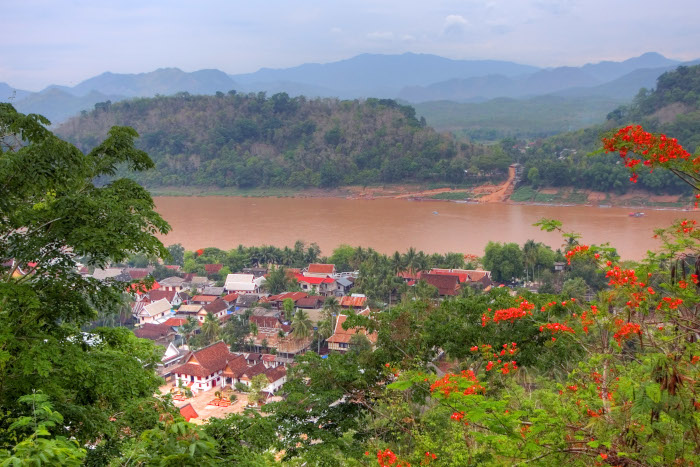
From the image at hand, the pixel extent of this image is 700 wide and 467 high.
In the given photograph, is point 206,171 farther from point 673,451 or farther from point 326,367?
point 673,451

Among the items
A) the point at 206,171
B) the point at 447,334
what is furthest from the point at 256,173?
the point at 447,334

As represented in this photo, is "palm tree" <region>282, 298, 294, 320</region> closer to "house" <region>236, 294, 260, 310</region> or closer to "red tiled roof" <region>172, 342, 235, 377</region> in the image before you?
"house" <region>236, 294, 260, 310</region>

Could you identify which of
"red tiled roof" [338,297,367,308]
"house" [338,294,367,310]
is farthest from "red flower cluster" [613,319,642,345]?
"red tiled roof" [338,297,367,308]

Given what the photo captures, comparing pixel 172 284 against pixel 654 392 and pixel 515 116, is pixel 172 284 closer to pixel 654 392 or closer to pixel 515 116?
pixel 654 392

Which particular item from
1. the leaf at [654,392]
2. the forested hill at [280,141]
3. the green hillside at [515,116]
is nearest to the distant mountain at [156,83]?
the green hillside at [515,116]

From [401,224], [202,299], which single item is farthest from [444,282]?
[401,224]

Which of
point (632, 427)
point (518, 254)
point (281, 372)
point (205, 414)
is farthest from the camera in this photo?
point (518, 254)
